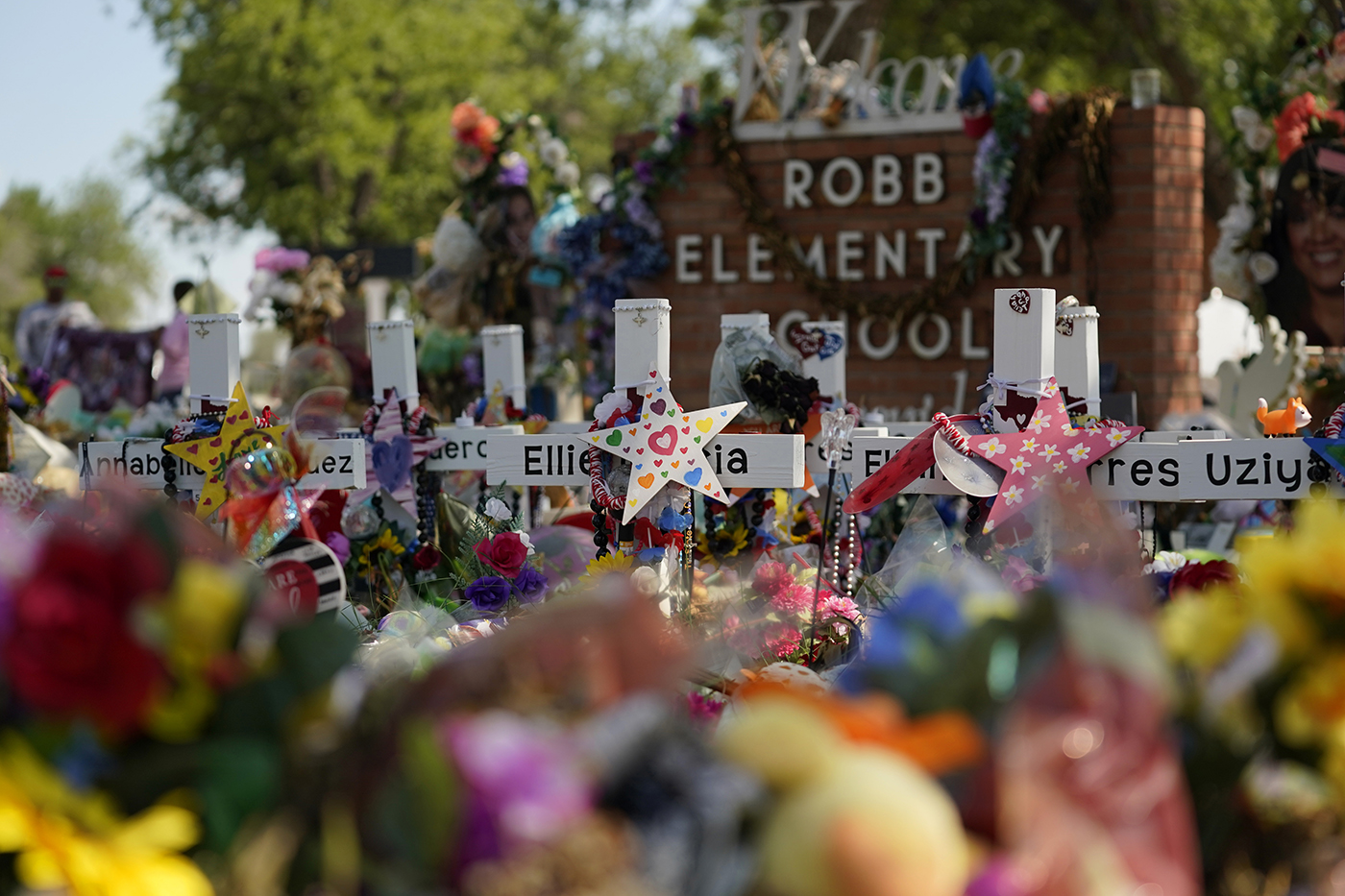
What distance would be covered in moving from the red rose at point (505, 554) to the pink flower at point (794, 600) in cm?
84

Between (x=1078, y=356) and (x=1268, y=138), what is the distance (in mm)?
5767

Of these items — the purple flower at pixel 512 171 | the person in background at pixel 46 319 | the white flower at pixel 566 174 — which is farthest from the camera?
the person in background at pixel 46 319

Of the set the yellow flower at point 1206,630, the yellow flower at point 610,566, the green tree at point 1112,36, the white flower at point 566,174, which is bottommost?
the yellow flower at point 610,566

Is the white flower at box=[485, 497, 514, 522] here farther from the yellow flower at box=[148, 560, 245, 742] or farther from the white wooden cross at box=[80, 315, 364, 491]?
the yellow flower at box=[148, 560, 245, 742]

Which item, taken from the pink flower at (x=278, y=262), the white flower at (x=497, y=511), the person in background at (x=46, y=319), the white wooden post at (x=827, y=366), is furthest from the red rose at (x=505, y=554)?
the person in background at (x=46, y=319)

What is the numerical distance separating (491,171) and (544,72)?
19.1m

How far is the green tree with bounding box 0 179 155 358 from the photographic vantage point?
45.3 metres

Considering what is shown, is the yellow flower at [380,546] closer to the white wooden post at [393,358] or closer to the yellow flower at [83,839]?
the white wooden post at [393,358]

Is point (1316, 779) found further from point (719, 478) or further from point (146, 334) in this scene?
point (146, 334)

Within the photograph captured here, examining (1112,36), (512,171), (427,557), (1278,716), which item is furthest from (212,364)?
(1112,36)

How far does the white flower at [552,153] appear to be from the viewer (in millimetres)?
12086

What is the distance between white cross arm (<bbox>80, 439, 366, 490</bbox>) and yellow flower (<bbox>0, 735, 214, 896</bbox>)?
2902 mm

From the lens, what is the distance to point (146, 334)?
13.7 meters

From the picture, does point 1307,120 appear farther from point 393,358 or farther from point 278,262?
point 278,262
